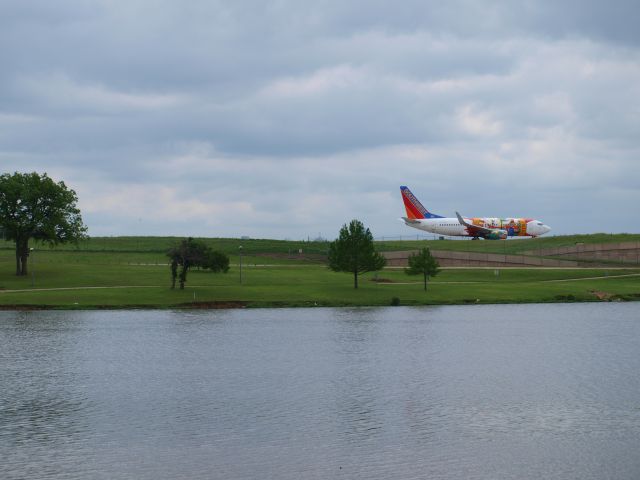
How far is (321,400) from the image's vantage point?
132 ft

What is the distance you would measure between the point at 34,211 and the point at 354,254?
128 feet

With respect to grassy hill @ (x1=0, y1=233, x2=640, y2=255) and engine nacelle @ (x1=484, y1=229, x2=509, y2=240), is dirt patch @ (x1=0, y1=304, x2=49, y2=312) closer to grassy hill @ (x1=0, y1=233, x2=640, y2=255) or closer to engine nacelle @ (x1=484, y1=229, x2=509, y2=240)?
grassy hill @ (x1=0, y1=233, x2=640, y2=255)

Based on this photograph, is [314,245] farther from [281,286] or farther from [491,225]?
[281,286]

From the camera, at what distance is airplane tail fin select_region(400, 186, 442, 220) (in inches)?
6476

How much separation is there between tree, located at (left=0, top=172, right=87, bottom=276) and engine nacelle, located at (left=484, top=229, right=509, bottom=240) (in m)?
81.9

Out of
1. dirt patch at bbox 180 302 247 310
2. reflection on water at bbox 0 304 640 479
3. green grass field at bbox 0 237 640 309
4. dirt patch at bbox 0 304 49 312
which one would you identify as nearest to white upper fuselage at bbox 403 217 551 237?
green grass field at bbox 0 237 640 309

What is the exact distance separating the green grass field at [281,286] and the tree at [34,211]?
4.91 m

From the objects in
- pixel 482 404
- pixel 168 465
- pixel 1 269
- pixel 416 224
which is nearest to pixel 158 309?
pixel 1 269

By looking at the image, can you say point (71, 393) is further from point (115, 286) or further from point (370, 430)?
point (115, 286)

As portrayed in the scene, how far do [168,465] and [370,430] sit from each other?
868 centimetres

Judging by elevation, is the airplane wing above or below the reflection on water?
above

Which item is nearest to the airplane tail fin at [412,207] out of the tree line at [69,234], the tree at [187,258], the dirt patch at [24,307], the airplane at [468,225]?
the airplane at [468,225]

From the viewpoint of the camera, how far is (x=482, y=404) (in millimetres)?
39000

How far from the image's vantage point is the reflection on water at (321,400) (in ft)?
96.5
